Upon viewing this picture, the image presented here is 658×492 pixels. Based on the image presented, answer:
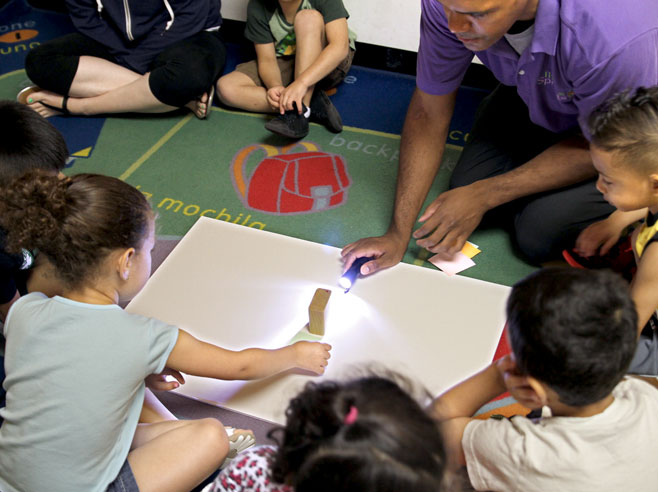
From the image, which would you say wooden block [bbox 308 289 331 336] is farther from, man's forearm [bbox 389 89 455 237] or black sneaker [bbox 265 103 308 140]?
black sneaker [bbox 265 103 308 140]

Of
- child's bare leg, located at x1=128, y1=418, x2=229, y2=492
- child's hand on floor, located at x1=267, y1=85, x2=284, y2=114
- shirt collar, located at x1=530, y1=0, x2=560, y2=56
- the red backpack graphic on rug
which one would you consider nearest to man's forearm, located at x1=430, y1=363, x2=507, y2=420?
child's bare leg, located at x1=128, y1=418, x2=229, y2=492

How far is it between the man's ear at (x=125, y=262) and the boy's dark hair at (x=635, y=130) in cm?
86

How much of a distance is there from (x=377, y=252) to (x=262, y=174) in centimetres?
57

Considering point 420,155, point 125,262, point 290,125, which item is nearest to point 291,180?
point 290,125

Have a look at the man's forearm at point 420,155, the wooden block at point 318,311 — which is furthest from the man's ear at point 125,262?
the man's forearm at point 420,155

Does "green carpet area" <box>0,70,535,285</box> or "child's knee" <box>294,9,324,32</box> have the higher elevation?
"child's knee" <box>294,9,324,32</box>

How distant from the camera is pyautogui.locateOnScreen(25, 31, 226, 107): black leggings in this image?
204cm

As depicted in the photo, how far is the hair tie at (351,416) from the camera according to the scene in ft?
2.02

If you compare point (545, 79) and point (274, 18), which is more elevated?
point (545, 79)

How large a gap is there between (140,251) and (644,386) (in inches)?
31.6

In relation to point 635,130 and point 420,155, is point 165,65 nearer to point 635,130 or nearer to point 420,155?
point 420,155

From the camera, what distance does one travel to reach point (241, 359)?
1.08 m

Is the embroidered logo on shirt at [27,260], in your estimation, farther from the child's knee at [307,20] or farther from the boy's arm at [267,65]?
the child's knee at [307,20]

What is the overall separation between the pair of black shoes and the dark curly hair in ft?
3.28
